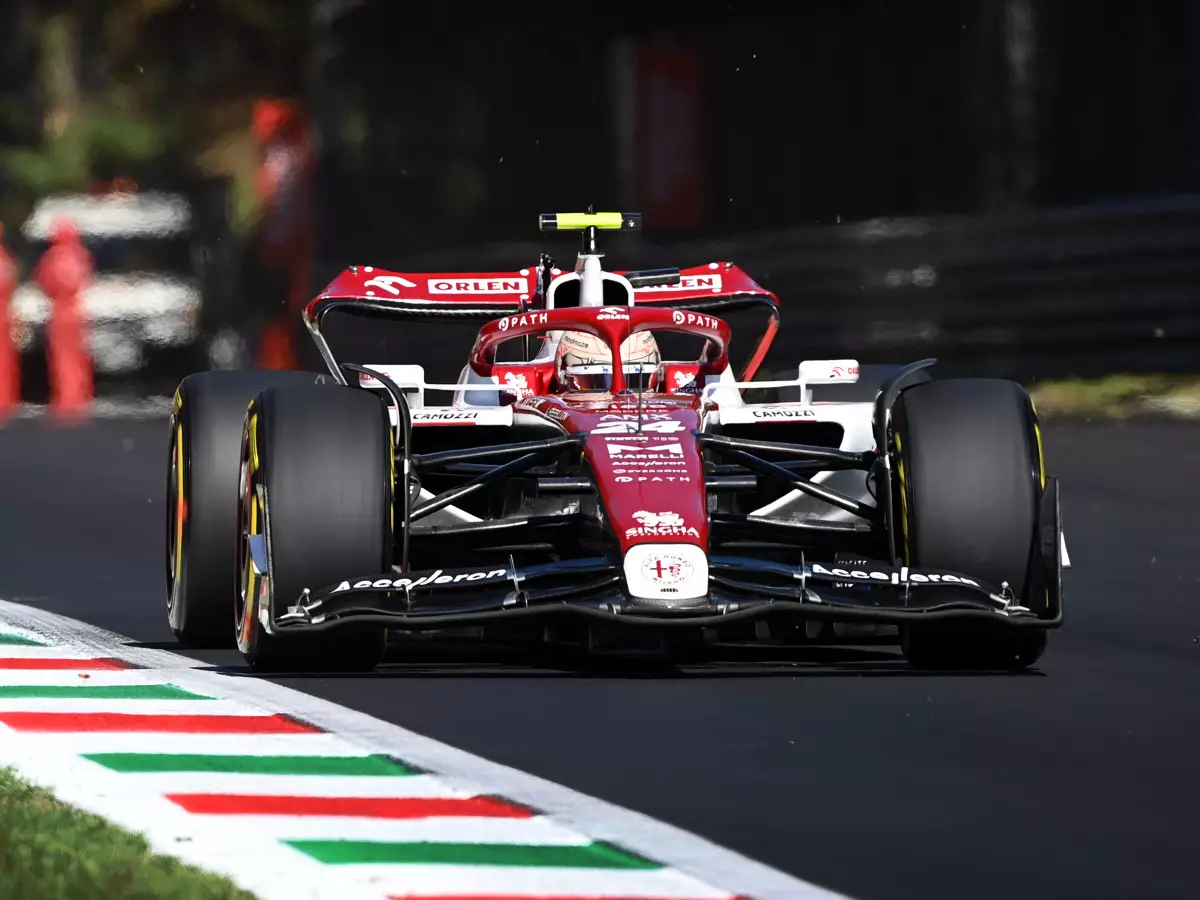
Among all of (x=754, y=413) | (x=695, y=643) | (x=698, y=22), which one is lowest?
(x=695, y=643)

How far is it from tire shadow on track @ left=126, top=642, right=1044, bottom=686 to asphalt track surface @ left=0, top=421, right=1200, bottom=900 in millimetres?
24

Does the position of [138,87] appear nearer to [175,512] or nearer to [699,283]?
[699,283]

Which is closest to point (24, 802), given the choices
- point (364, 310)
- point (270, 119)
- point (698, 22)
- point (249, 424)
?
point (249, 424)

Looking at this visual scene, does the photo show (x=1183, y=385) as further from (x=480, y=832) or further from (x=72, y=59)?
(x=72, y=59)

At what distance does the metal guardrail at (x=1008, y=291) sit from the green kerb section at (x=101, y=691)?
35.5 ft

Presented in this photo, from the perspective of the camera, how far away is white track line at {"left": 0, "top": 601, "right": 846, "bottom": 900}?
5.75 meters

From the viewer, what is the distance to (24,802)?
6.65 metres

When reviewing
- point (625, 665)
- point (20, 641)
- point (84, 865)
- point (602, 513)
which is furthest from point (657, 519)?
point (84, 865)

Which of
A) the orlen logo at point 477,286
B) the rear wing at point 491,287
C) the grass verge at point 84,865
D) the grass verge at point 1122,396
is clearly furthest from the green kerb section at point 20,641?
the grass verge at point 1122,396

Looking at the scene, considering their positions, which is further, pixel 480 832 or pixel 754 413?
pixel 754 413

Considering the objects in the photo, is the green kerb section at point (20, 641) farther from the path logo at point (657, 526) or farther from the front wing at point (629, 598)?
the path logo at point (657, 526)

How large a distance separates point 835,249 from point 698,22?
5836 mm

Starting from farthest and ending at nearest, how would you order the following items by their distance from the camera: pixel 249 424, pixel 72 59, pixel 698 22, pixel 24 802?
pixel 72 59 → pixel 698 22 → pixel 249 424 → pixel 24 802

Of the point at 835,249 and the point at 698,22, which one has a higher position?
the point at 698,22
